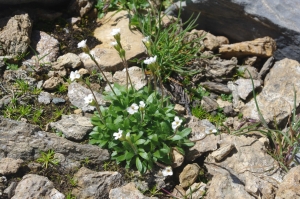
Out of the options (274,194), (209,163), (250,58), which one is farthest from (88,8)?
(274,194)

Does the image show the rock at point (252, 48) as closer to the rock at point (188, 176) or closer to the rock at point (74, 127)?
the rock at point (188, 176)

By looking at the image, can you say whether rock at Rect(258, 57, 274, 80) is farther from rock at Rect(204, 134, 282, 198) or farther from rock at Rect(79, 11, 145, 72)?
rock at Rect(79, 11, 145, 72)

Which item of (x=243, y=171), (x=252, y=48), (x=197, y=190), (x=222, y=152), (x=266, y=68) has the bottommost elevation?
(x=197, y=190)

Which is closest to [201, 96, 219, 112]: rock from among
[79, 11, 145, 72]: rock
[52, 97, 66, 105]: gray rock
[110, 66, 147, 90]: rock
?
[110, 66, 147, 90]: rock

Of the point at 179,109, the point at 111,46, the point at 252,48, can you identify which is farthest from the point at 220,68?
the point at 111,46

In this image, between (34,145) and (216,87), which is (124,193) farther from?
(216,87)

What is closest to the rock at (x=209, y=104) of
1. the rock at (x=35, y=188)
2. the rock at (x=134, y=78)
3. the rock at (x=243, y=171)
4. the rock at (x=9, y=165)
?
the rock at (x=243, y=171)
